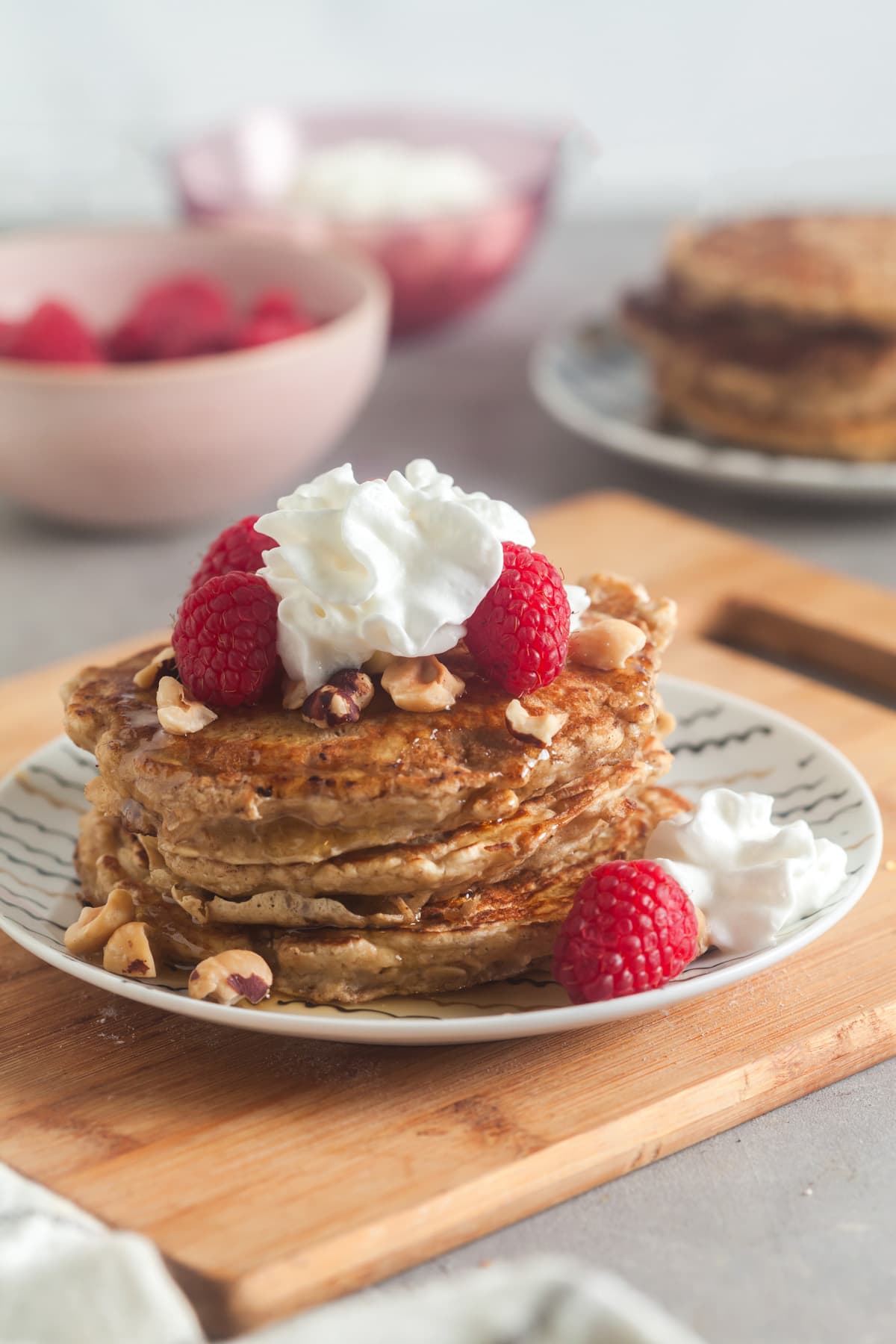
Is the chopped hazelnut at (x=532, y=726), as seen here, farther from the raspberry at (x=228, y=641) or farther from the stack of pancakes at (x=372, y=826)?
the raspberry at (x=228, y=641)

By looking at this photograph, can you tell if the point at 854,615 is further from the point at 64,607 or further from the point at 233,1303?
the point at 233,1303

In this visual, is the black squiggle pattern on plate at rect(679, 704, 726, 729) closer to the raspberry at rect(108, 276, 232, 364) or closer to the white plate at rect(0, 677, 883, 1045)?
the white plate at rect(0, 677, 883, 1045)

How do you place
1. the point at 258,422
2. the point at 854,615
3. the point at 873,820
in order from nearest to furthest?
the point at 873,820, the point at 854,615, the point at 258,422

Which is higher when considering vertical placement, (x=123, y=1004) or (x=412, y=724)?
(x=412, y=724)

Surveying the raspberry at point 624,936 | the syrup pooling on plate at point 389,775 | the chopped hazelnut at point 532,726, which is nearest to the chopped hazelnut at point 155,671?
the syrup pooling on plate at point 389,775

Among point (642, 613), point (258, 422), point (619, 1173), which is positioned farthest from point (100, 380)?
point (619, 1173)

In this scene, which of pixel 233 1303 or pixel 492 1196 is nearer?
pixel 233 1303
